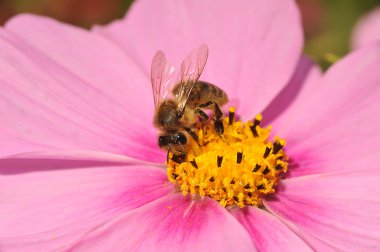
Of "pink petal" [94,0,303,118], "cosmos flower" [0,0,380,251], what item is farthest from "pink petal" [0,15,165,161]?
"pink petal" [94,0,303,118]

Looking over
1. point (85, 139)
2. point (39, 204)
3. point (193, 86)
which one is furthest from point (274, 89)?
point (39, 204)

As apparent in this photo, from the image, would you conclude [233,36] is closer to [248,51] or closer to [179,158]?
[248,51]

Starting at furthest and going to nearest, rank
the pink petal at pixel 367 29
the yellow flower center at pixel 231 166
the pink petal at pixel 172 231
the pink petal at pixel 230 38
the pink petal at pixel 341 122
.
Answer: the pink petal at pixel 367 29 < the pink petal at pixel 230 38 < the pink petal at pixel 341 122 < the yellow flower center at pixel 231 166 < the pink petal at pixel 172 231

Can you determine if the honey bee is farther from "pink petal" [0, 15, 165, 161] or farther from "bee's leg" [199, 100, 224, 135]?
"pink petal" [0, 15, 165, 161]

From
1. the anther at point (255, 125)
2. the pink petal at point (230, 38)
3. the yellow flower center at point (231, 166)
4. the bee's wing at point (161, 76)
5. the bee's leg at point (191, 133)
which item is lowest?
the yellow flower center at point (231, 166)

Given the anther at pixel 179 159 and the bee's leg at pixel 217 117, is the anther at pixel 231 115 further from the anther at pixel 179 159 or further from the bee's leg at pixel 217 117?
the anther at pixel 179 159

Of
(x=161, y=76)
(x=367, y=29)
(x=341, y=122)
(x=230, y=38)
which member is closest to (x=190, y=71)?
(x=161, y=76)

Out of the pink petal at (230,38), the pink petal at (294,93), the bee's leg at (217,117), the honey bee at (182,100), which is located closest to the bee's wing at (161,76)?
the honey bee at (182,100)
